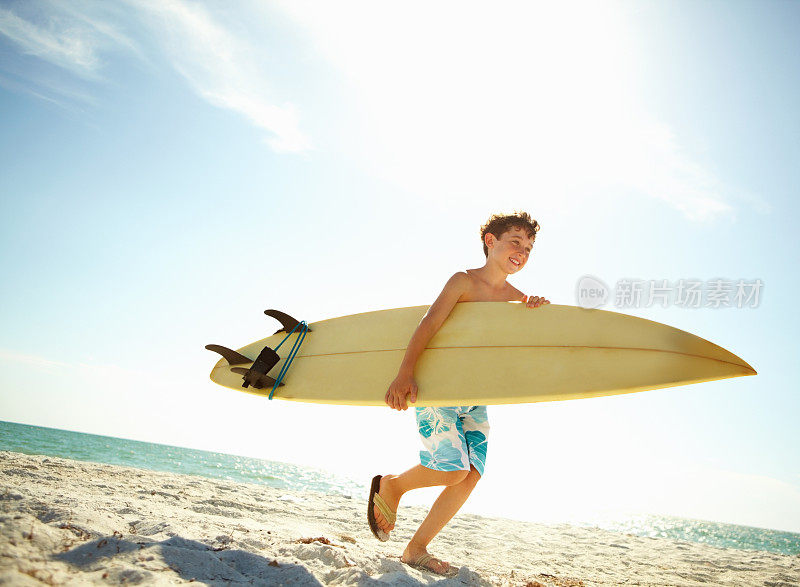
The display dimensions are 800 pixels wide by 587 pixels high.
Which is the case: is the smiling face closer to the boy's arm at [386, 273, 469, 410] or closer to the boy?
the boy

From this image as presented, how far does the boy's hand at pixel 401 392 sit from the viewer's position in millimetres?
2176

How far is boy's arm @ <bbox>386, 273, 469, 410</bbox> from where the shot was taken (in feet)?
7.18

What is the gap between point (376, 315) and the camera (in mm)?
2955

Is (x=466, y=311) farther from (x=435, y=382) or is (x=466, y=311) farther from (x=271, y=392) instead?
(x=271, y=392)

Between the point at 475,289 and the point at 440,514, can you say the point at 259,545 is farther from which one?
the point at 475,289

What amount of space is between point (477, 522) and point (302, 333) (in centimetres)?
258

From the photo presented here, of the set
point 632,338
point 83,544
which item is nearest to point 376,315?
point 632,338

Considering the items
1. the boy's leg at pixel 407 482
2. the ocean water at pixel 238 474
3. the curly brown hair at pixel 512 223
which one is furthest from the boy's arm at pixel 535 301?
the ocean water at pixel 238 474

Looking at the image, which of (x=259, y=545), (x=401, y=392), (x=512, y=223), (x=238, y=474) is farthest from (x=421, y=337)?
(x=238, y=474)

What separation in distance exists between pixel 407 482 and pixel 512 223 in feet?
4.67

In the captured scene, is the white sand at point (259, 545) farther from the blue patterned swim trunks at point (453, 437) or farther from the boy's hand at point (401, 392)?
the boy's hand at point (401, 392)

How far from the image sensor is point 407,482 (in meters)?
2.12

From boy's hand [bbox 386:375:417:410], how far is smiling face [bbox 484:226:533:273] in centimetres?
81

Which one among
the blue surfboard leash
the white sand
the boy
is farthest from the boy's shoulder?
the white sand
